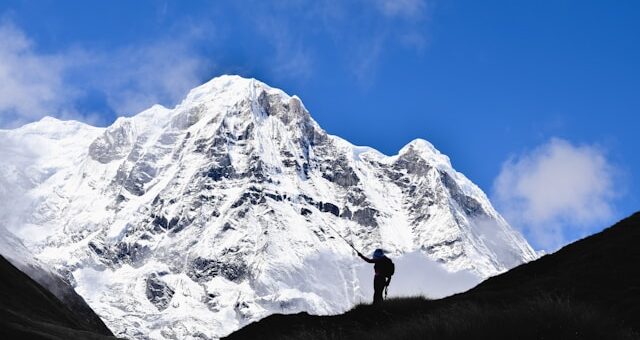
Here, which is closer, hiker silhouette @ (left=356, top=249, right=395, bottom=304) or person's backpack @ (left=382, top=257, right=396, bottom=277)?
hiker silhouette @ (left=356, top=249, right=395, bottom=304)

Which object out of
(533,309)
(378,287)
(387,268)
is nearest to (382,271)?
(387,268)

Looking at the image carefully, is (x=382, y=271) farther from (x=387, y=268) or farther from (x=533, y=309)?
(x=533, y=309)

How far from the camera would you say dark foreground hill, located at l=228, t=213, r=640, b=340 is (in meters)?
15.4

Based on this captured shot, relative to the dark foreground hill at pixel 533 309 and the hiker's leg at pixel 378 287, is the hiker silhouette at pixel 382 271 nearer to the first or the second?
the hiker's leg at pixel 378 287

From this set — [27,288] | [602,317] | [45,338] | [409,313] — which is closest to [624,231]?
[409,313]

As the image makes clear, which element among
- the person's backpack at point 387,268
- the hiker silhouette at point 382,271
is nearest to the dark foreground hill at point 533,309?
the hiker silhouette at point 382,271

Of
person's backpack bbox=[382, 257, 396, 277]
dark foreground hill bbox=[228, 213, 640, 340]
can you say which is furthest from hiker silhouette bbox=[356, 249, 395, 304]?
dark foreground hill bbox=[228, 213, 640, 340]

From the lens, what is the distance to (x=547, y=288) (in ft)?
77.2

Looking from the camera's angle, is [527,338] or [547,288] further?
[547,288]

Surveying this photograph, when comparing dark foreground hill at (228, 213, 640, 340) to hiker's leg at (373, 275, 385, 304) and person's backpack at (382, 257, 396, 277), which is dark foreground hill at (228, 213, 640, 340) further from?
person's backpack at (382, 257, 396, 277)

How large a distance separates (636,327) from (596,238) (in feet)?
38.8

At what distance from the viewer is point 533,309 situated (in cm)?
1588

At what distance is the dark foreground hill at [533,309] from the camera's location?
50.6 feet

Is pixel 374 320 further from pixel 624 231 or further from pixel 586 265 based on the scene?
pixel 624 231
